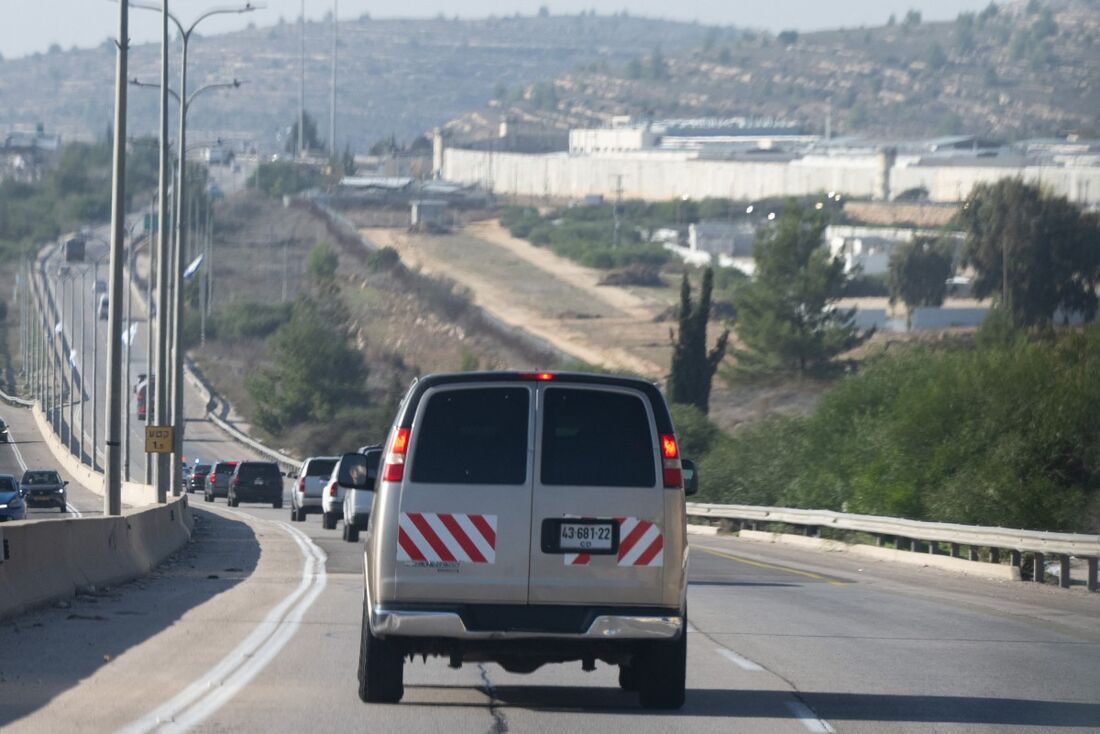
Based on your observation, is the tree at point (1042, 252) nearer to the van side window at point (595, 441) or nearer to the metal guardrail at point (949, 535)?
the metal guardrail at point (949, 535)

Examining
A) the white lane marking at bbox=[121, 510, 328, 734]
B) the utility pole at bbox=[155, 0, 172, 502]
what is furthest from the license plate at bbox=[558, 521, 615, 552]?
the utility pole at bbox=[155, 0, 172, 502]

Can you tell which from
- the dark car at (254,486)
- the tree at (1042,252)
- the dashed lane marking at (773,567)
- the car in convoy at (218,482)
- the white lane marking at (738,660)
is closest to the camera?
the white lane marking at (738,660)

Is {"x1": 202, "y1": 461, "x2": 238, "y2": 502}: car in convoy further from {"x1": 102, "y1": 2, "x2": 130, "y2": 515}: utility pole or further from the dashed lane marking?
{"x1": 102, "y1": 2, "x2": 130, "y2": 515}: utility pole

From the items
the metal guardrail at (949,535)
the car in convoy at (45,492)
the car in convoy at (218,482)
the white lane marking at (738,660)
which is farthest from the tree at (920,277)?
the white lane marking at (738,660)

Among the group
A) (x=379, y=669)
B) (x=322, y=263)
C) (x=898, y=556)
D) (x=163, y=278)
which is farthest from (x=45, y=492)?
(x=322, y=263)

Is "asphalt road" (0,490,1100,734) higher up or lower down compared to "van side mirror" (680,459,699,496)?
lower down

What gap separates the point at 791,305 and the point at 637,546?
285 feet

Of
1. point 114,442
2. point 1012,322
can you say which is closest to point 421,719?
point 114,442

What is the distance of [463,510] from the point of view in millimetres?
11320

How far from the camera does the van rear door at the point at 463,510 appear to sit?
11.3 meters

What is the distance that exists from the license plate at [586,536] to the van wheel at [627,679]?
5.27 ft

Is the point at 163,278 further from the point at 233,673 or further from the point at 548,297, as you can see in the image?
the point at 548,297

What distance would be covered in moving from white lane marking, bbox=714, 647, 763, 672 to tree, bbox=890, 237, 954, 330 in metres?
113

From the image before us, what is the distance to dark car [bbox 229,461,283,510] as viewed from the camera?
61.5 meters
